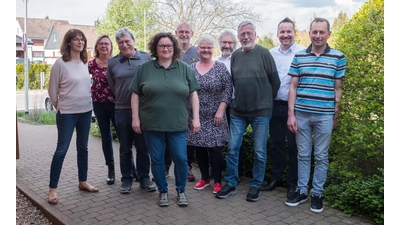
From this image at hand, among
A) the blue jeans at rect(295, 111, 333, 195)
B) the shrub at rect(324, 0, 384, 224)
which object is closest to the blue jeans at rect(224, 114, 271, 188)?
the blue jeans at rect(295, 111, 333, 195)

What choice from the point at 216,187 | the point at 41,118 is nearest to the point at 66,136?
the point at 216,187

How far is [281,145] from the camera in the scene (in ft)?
16.2

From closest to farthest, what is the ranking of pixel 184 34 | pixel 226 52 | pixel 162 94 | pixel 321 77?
1. pixel 321 77
2. pixel 162 94
3. pixel 226 52
4. pixel 184 34

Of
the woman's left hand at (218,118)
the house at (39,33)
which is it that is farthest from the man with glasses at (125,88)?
the house at (39,33)

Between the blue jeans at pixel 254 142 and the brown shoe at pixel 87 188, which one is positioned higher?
the blue jeans at pixel 254 142

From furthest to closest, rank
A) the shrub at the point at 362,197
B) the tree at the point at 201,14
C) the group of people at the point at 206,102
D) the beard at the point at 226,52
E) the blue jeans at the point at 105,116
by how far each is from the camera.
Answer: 1. the tree at the point at 201,14
2. the beard at the point at 226,52
3. the blue jeans at the point at 105,116
4. the group of people at the point at 206,102
5. the shrub at the point at 362,197

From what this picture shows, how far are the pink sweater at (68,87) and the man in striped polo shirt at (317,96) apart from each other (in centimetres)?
232

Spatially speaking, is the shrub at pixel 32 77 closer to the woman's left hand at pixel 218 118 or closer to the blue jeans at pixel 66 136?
the blue jeans at pixel 66 136

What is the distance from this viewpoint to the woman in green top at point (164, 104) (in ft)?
13.8

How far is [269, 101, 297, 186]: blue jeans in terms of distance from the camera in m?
4.73

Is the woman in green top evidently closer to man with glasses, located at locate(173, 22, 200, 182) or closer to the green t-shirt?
the green t-shirt

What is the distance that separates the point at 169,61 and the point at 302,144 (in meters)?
1.69

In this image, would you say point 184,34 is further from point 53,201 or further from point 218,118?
point 53,201

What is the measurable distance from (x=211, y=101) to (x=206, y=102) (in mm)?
60
